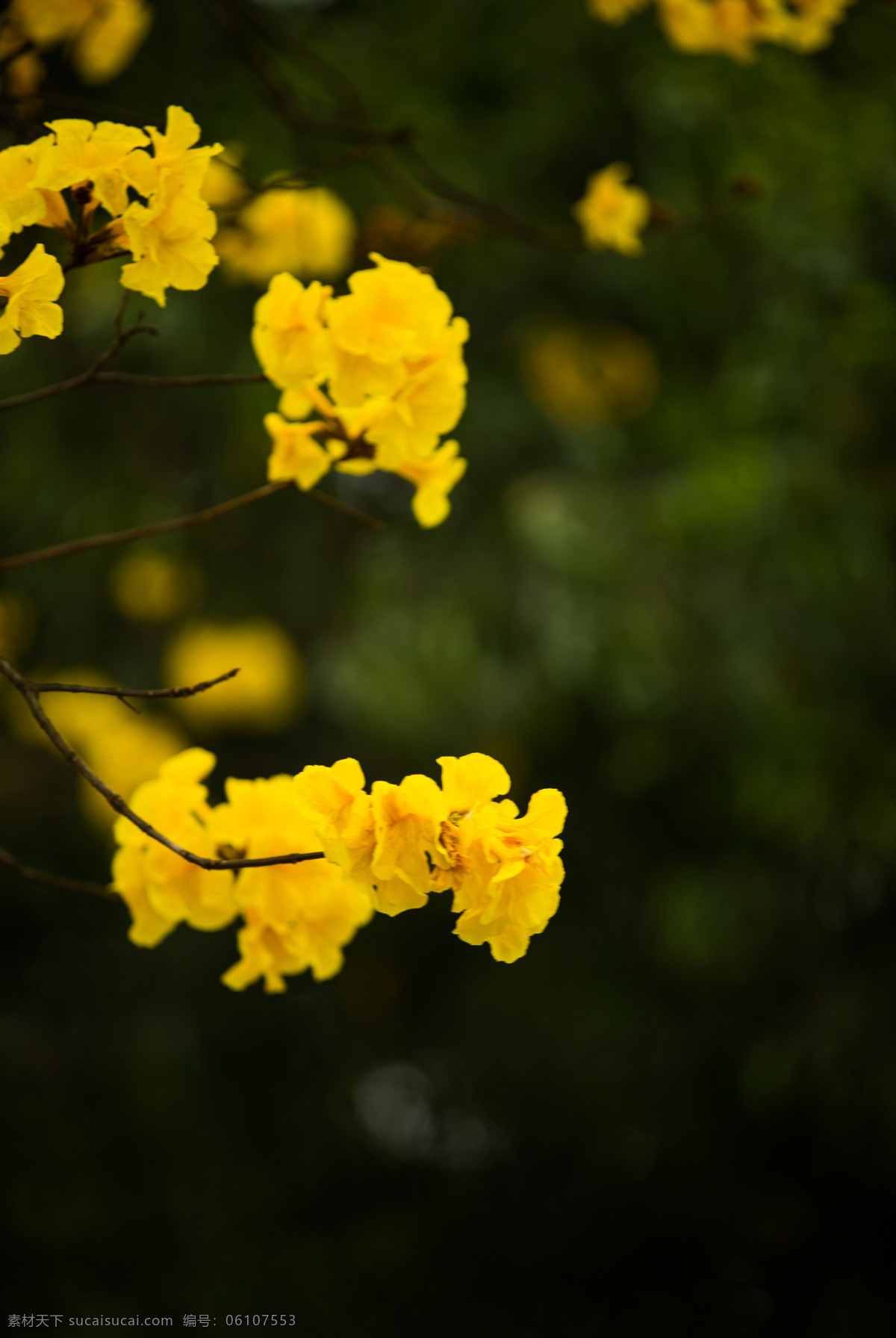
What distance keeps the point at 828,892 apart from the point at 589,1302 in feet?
5.06

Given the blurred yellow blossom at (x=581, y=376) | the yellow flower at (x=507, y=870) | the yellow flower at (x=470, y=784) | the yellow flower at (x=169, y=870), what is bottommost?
the blurred yellow blossom at (x=581, y=376)

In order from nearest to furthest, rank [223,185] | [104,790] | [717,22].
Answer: [104,790]
[717,22]
[223,185]

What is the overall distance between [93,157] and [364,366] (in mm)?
202

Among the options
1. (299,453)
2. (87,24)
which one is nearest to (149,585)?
(87,24)

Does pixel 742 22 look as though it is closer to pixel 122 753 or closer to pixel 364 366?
pixel 364 366

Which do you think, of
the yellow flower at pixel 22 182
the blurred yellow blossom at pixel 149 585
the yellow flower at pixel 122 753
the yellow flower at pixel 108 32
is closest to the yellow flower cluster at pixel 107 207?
the yellow flower at pixel 22 182

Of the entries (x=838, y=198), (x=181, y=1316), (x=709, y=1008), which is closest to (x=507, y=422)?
(x=838, y=198)

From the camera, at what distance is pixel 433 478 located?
81 cm

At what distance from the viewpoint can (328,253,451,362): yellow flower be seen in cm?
64

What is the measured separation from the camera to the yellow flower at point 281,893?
2.27ft

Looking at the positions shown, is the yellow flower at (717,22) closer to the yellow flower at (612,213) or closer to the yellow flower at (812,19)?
the yellow flower at (812,19)

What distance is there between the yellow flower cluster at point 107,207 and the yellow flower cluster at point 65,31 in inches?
12.5

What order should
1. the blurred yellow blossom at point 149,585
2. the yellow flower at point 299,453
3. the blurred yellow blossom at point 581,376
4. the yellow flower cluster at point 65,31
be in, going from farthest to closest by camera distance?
1. the blurred yellow blossom at point 581,376
2. the blurred yellow blossom at point 149,585
3. the yellow flower cluster at point 65,31
4. the yellow flower at point 299,453

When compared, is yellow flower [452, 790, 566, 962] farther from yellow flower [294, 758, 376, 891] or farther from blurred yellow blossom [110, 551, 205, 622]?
blurred yellow blossom [110, 551, 205, 622]
